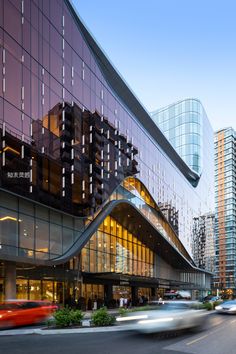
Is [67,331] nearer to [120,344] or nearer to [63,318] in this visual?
[63,318]

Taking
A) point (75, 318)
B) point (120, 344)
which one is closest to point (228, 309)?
point (75, 318)

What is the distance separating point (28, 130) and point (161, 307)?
17043 mm

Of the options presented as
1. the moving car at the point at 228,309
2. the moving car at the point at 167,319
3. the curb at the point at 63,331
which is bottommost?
the moving car at the point at 228,309

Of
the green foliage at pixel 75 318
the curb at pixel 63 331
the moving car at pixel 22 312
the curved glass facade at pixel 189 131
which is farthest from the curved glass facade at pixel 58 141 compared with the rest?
the curved glass facade at pixel 189 131

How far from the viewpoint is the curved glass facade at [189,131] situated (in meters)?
102

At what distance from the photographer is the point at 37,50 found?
1308 inches

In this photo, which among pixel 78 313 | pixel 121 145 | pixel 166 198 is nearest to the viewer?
pixel 78 313

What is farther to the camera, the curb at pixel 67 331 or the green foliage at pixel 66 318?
the green foliage at pixel 66 318

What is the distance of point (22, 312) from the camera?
76.5 ft

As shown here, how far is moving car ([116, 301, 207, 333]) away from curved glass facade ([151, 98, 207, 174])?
82807 millimetres

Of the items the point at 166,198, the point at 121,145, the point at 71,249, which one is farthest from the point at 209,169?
the point at 71,249

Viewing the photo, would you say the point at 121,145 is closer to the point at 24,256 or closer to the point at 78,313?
the point at 24,256

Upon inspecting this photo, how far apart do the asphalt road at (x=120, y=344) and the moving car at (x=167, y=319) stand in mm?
341

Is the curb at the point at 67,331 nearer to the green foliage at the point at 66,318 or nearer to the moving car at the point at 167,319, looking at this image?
the green foliage at the point at 66,318
